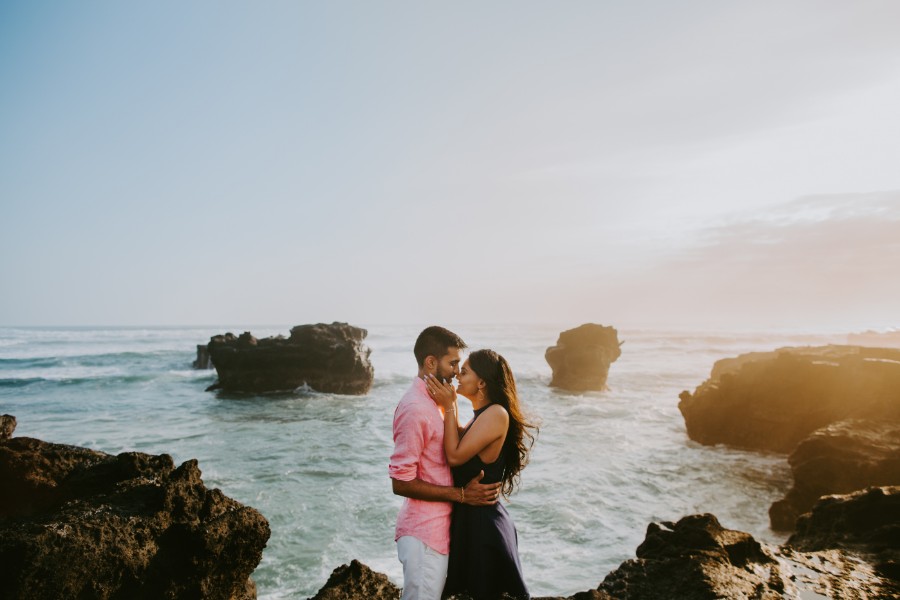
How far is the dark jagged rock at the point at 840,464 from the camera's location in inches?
333

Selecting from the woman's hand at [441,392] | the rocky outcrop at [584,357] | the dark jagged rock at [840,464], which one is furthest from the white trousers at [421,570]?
the rocky outcrop at [584,357]

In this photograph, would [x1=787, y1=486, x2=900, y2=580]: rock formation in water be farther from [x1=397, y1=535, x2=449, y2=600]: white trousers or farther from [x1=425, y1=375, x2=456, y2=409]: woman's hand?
[x1=425, y1=375, x2=456, y2=409]: woman's hand

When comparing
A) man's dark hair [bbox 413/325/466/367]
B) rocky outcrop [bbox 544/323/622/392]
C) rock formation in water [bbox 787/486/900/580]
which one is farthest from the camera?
rocky outcrop [bbox 544/323/622/392]

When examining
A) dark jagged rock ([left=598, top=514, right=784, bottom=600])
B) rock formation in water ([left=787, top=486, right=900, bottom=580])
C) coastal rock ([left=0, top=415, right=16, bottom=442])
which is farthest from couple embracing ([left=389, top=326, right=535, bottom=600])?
coastal rock ([left=0, top=415, right=16, bottom=442])

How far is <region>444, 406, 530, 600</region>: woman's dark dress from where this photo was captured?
308 cm

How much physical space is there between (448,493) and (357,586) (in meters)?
2.20

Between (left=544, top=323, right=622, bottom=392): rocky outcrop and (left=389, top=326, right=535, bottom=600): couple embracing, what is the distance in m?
25.9

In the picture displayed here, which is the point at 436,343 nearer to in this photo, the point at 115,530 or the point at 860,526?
the point at 115,530

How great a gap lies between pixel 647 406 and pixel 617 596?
2011cm

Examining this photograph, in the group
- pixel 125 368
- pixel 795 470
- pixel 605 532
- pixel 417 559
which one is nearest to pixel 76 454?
pixel 417 559

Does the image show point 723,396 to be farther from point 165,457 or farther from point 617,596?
point 165,457

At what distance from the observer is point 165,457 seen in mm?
5254

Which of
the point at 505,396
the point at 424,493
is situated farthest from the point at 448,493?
the point at 505,396

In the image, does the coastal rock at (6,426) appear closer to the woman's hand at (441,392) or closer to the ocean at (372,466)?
the ocean at (372,466)
